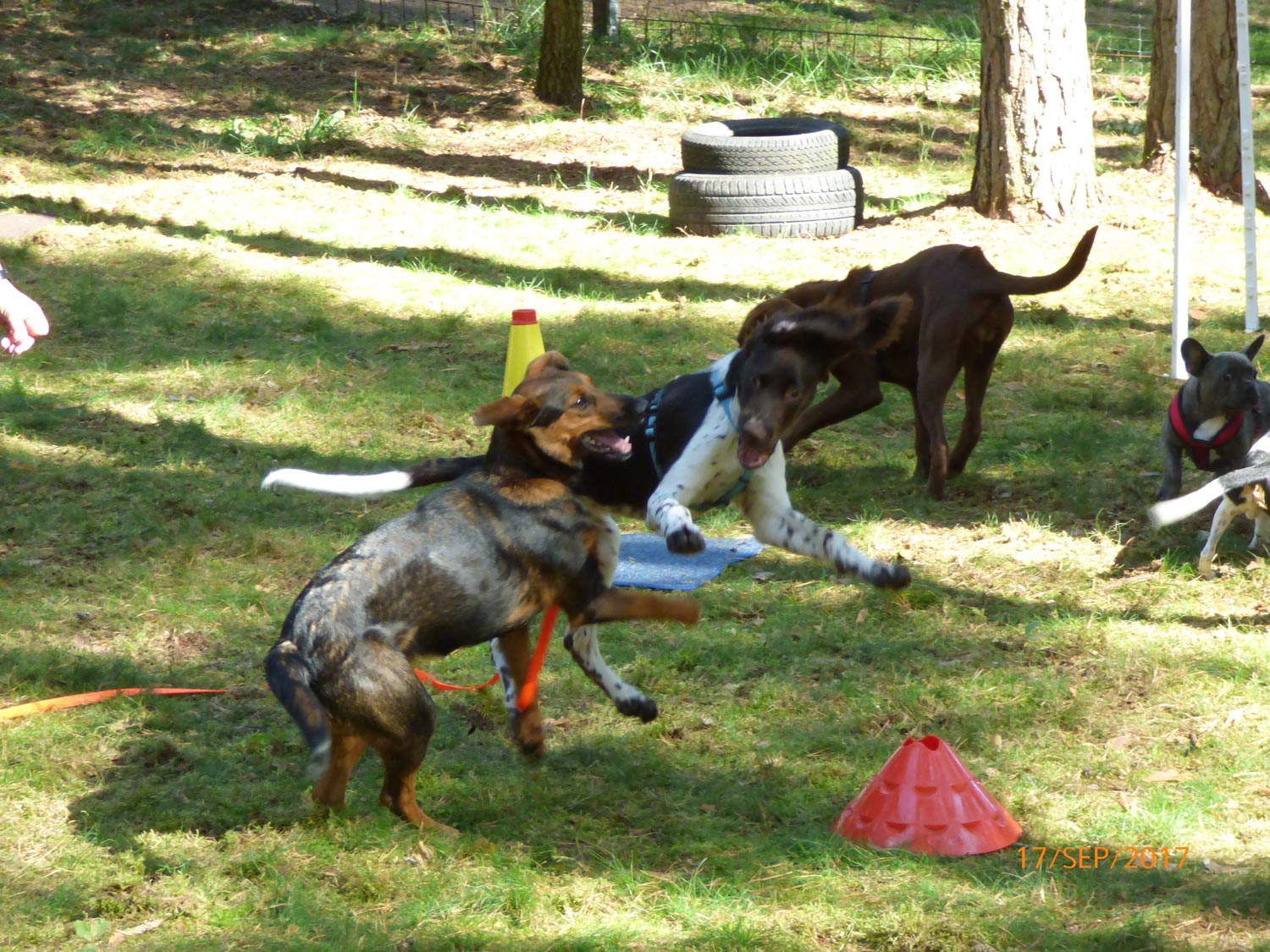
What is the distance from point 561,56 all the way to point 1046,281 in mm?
10847

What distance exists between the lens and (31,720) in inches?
198

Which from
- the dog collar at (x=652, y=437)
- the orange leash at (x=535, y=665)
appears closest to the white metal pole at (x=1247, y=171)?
the dog collar at (x=652, y=437)

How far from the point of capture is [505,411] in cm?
446

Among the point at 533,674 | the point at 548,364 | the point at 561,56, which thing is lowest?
the point at 533,674

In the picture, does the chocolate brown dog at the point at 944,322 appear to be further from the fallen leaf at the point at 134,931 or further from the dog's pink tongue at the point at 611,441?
the fallen leaf at the point at 134,931

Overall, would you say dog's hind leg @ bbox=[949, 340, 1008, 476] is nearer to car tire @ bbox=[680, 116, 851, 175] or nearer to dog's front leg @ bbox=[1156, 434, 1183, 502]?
dog's front leg @ bbox=[1156, 434, 1183, 502]

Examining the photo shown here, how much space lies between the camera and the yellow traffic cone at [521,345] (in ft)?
25.3

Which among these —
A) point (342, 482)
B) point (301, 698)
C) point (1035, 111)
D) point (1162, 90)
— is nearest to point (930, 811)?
point (301, 698)

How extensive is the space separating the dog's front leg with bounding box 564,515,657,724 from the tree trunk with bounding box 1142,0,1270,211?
920 centimetres

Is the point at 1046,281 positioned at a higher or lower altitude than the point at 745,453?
higher

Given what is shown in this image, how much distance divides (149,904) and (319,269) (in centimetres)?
793

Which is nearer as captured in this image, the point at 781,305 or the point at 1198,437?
the point at 781,305

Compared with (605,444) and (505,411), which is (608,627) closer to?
(605,444)

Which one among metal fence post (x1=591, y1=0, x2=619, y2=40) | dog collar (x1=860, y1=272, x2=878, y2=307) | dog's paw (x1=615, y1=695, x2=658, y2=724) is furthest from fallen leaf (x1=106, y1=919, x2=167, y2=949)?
metal fence post (x1=591, y1=0, x2=619, y2=40)
